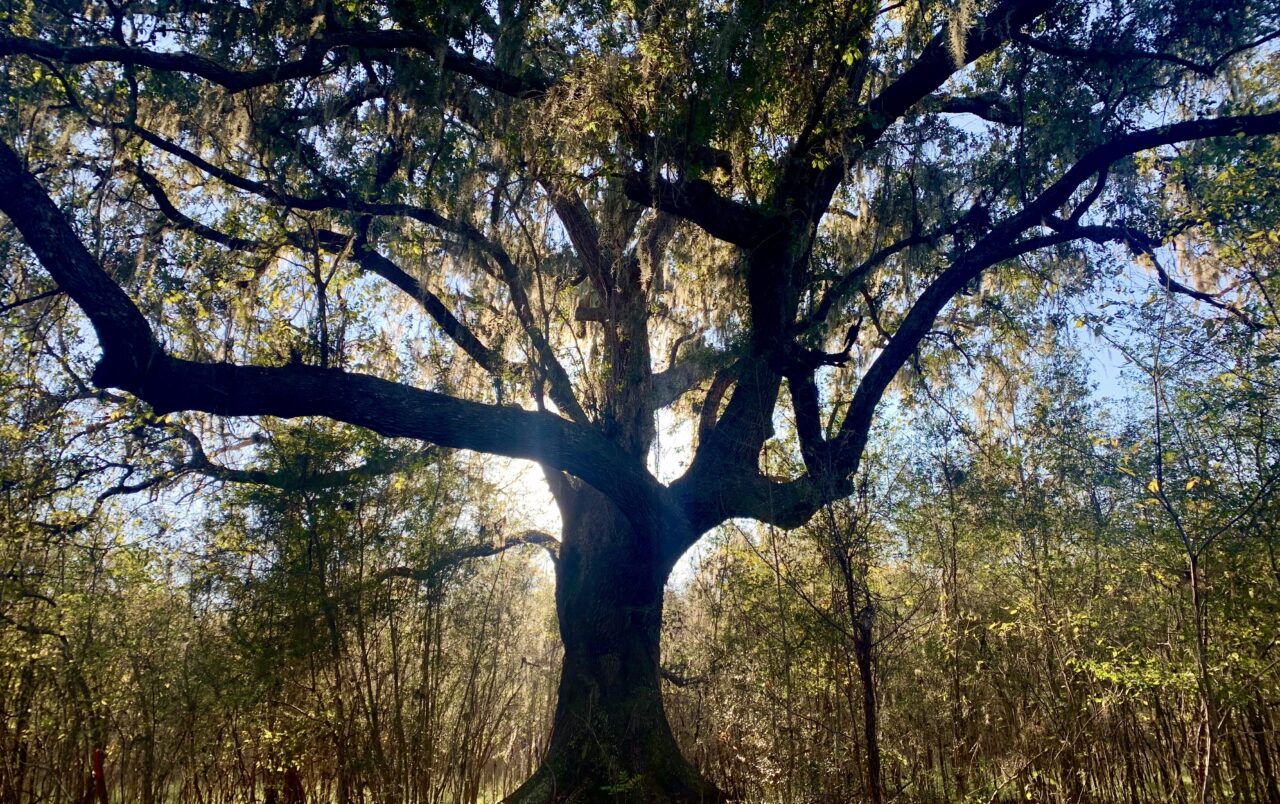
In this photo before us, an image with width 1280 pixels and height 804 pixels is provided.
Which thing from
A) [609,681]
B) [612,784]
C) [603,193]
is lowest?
A: [612,784]

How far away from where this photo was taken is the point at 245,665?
18.0 feet

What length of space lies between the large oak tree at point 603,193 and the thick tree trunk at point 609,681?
28 millimetres

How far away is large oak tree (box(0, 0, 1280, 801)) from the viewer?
5.09m

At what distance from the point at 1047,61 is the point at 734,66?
2.68 m

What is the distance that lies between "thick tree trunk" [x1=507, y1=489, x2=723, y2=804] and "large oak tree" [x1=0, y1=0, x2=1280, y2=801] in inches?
1.1

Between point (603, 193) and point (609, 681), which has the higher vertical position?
point (603, 193)

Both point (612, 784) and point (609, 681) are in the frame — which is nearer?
point (612, 784)

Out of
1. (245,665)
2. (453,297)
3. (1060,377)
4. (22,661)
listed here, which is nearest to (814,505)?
(1060,377)

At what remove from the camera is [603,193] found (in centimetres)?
598

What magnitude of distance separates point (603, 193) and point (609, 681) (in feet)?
12.6

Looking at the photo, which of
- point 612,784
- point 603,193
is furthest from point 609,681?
point 603,193

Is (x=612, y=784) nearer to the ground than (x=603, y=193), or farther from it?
nearer to the ground

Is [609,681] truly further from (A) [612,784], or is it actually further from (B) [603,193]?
(B) [603,193]

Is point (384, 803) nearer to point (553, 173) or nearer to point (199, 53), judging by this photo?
point (553, 173)
